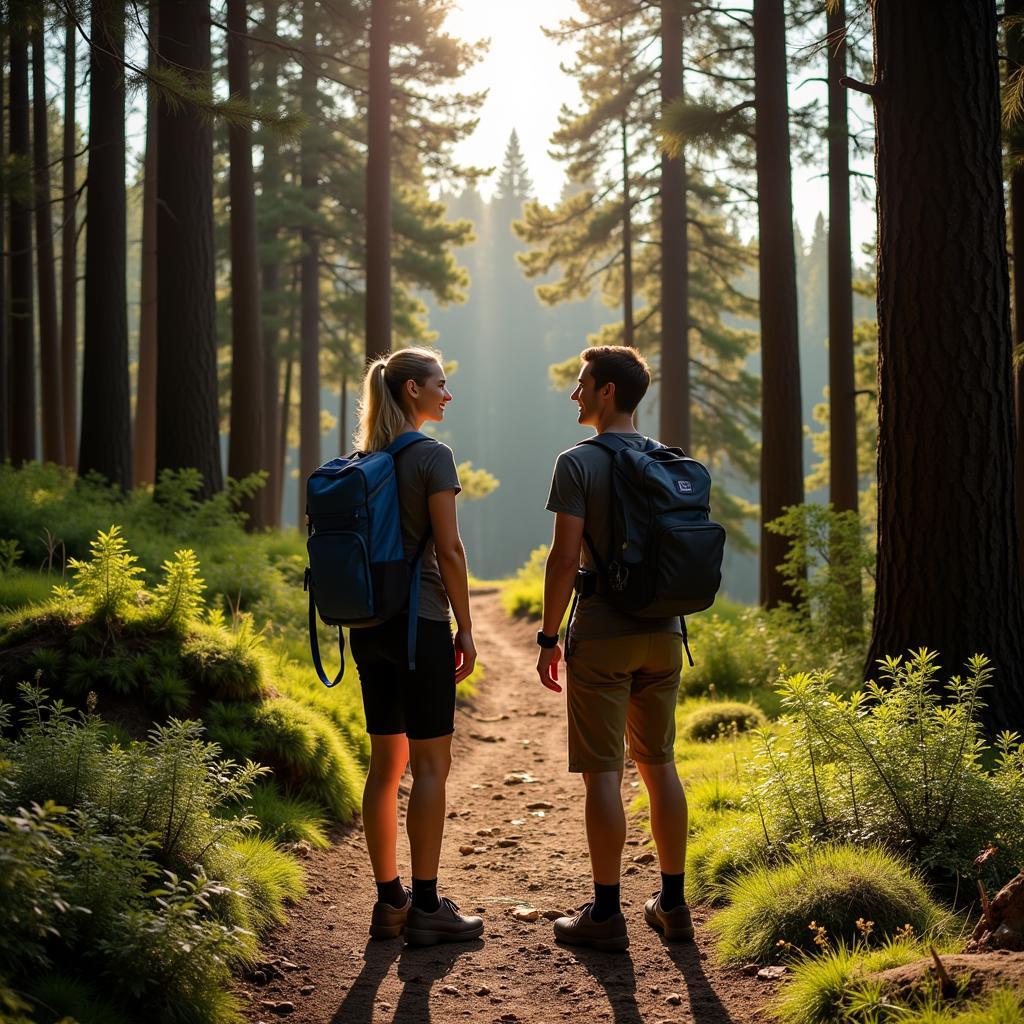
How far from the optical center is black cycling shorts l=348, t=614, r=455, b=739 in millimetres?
4160

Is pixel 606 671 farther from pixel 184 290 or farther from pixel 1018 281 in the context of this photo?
pixel 184 290

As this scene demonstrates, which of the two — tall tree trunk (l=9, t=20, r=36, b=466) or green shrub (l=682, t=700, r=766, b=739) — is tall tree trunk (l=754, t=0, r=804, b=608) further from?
tall tree trunk (l=9, t=20, r=36, b=466)

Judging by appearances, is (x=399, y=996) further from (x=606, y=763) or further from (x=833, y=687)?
(x=833, y=687)

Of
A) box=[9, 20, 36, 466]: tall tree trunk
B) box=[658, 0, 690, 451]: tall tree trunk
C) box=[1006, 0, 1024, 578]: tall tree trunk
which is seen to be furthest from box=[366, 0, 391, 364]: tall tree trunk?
box=[1006, 0, 1024, 578]: tall tree trunk

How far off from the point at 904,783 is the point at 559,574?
6.21 ft

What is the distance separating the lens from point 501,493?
349 ft

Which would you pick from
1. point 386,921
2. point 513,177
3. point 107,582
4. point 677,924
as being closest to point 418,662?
point 386,921

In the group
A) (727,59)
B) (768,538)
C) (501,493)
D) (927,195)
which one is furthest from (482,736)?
(501,493)

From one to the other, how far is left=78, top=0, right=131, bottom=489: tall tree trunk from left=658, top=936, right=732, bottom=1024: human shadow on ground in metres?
9.79

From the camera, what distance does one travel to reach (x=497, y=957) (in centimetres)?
432

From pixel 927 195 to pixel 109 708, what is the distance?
5509 millimetres

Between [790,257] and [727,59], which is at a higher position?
[727,59]

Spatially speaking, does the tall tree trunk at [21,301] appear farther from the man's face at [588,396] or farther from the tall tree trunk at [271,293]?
the man's face at [588,396]

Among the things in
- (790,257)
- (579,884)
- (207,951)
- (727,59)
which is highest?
(727,59)
